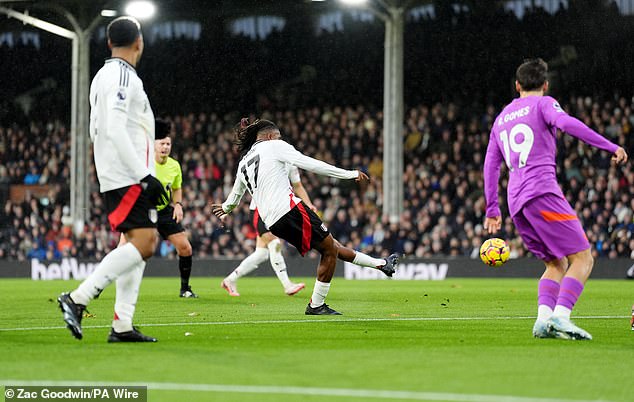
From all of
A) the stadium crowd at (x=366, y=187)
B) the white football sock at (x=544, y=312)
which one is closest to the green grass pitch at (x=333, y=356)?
the white football sock at (x=544, y=312)

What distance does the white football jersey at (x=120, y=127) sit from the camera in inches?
281

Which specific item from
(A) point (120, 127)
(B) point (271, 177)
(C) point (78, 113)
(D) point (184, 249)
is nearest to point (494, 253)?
(B) point (271, 177)

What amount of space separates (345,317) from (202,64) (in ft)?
94.1

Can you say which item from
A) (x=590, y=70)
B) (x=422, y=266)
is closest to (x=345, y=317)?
(x=422, y=266)

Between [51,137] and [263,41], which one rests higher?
[263,41]

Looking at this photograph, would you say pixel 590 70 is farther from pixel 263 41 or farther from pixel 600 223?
pixel 263 41

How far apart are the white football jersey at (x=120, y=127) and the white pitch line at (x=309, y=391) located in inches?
81.6

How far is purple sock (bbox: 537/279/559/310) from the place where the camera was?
26.9 ft

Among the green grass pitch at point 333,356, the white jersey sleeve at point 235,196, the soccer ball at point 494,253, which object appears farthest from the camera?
the soccer ball at point 494,253

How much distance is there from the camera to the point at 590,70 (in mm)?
31562

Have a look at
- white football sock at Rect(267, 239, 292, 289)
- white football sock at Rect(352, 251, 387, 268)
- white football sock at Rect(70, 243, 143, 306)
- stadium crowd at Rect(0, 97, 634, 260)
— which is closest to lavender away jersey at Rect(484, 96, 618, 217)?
white football sock at Rect(352, 251, 387, 268)

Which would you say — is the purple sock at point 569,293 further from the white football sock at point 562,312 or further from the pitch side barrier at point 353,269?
the pitch side barrier at point 353,269

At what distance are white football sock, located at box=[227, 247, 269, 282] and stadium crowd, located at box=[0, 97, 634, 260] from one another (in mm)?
10721

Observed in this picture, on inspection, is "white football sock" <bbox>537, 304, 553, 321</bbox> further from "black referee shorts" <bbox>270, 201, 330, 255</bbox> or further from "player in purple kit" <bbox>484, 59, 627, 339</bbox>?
"black referee shorts" <bbox>270, 201, 330, 255</bbox>
